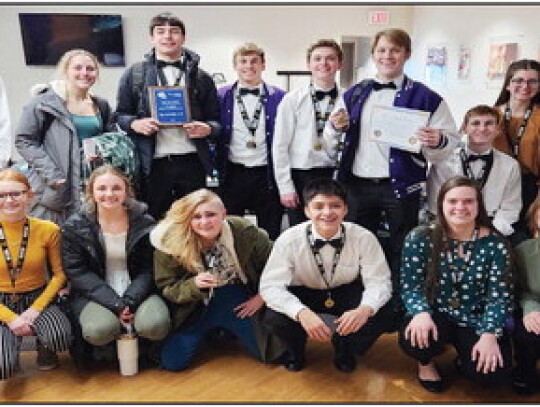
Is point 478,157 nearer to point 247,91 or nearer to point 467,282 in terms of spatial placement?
point 467,282

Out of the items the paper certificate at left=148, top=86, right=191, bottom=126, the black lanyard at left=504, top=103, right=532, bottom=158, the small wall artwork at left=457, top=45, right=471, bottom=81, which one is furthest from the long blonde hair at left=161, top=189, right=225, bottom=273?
the small wall artwork at left=457, top=45, right=471, bottom=81

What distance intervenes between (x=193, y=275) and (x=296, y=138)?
103 cm

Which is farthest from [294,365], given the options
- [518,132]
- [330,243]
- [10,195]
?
[518,132]

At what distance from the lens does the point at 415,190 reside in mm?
2781

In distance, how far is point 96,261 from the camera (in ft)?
8.46

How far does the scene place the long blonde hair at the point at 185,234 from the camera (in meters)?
2.53

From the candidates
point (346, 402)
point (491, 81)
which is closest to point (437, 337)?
point (346, 402)

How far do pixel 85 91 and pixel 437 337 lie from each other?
233 cm

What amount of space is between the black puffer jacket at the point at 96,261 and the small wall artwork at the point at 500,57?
18.7 ft

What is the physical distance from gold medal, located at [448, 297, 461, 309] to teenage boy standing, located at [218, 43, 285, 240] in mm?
1279

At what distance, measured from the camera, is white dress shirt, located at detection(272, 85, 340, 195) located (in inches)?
118

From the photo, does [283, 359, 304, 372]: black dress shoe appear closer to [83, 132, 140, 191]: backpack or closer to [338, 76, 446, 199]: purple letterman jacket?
[338, 76, 446, 199]: purple letterman jacket

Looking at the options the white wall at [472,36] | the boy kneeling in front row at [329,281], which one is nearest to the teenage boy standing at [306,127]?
the boy kneeling in front row at [329,281]

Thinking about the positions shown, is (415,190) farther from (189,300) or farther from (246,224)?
(189,300)
